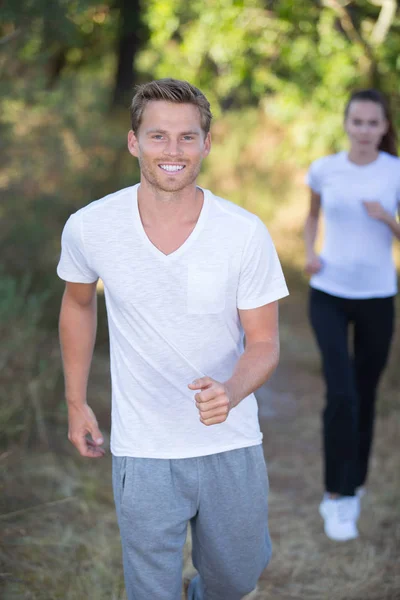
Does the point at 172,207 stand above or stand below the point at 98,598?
above

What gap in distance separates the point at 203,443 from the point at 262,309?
17.0 inches

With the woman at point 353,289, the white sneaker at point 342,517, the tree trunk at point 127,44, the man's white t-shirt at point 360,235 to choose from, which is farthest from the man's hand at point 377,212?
the tree trunk at point 127,44

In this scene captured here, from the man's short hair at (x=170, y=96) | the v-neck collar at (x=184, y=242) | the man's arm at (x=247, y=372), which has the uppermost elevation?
the man's short hair at (x=170, y=96)

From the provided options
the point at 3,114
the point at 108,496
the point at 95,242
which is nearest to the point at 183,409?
the point at 95,242

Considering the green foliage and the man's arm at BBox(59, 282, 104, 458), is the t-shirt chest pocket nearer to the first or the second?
the man's arm at BBox(59, 282, 104, 458)

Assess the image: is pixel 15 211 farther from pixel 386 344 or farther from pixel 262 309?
pixel 262 309

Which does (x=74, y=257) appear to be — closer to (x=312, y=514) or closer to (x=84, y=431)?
(x=84, y=431)

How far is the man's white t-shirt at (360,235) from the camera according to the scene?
4211 millimetres

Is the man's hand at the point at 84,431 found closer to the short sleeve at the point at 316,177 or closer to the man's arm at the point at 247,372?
the man's arm at the point at 247,372

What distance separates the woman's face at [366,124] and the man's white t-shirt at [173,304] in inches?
76.9

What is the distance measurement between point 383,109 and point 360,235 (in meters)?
0.66

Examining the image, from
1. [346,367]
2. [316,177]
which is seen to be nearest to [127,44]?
[316,177]

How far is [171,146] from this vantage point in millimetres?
2443

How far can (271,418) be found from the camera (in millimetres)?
6430
